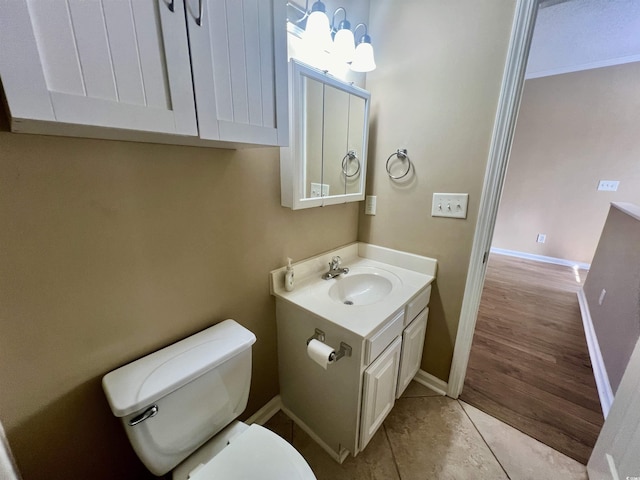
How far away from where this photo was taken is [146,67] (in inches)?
22.5

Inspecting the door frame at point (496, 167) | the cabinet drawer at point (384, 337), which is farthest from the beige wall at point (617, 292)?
the cabinet drawer at point (384, 337)

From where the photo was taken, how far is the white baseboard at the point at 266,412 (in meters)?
1.40

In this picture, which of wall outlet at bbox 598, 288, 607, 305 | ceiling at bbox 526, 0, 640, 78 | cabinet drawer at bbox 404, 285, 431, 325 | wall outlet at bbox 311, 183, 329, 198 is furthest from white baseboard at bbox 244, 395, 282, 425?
wall outlet at bbox 598, 288, 607, 305

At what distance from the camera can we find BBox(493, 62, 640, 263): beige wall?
311cm

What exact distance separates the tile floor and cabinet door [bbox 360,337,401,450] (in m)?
0.18

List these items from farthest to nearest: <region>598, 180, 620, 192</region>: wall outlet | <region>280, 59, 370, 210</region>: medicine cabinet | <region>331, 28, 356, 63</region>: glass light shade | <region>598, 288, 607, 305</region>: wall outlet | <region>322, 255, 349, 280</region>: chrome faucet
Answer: <region>598, 180, 620, 192</region>: wall outlet
<region>598, 288, 607, 305</region>: wall outlet
<region>322, 255, 349, 280</region>: chrome faucet
<region>331, 28, 356, 63</region>: glass light shade
<region>280, 59, 370, 210</region>: medicine cabinet

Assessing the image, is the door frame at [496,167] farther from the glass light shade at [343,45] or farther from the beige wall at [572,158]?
the beige wall at [572,158]

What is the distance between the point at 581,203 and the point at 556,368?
2812 millimetres

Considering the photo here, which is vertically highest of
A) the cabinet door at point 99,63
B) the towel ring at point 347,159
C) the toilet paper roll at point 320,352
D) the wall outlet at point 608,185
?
the cabinet door at point 99,63

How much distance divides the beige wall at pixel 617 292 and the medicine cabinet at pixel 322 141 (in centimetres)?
182

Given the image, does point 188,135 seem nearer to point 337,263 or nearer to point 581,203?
point 337,263

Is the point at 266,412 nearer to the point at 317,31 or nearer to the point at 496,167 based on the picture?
the point at 496,167

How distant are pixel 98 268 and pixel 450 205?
155 centimetres

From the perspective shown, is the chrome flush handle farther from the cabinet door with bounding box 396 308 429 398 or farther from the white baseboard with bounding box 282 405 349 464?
the cabinet door with bounding box 396 308 429 398
